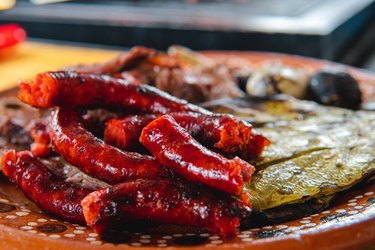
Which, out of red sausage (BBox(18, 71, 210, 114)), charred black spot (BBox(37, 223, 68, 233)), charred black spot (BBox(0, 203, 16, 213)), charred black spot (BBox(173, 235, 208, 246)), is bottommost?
charred black spot (BBox(173, 235, 208, 246))

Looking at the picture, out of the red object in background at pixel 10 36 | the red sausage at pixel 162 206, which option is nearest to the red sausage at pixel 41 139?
the red sausage at pixel 162 206

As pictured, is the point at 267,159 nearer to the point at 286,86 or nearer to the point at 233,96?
the point at 233,96

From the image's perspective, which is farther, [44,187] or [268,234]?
[44,187]

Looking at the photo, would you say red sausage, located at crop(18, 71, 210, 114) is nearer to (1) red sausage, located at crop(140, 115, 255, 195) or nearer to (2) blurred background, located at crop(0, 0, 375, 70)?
(1) red sausage, located at crop(140, 115, 255, 195)

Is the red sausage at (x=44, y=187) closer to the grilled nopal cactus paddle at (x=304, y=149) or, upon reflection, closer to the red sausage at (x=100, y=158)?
the red sausage at (x=100, y=158)

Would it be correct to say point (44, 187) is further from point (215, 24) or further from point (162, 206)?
point (215, 24)

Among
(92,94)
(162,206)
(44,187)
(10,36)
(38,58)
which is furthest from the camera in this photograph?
(10,36)

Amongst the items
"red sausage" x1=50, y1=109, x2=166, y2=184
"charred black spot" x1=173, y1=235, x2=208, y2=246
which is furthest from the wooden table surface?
"charred black spot" x1=173, y1=235, x2=208, y2=246

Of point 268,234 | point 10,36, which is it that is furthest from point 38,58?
point 268,234
